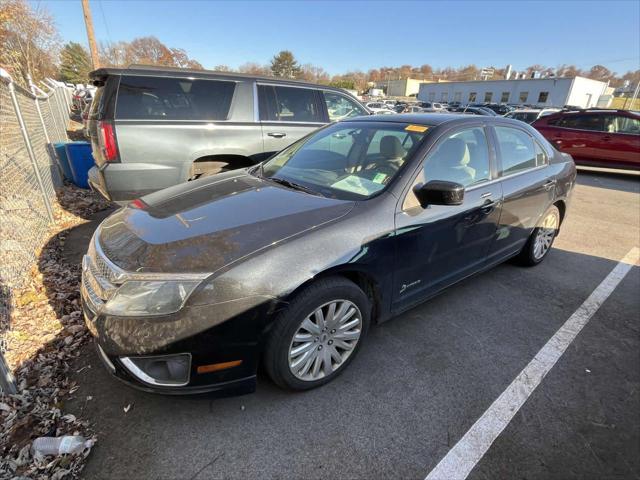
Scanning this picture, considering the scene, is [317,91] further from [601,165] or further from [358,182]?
[601,165]

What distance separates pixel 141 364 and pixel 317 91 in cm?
478

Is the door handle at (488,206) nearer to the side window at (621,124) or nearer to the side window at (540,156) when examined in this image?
the side window at (540,156)

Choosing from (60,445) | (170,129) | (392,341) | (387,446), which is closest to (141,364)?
(60,445)

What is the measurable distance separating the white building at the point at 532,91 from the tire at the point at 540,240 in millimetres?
51570

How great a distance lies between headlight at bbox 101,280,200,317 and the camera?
1723 mm

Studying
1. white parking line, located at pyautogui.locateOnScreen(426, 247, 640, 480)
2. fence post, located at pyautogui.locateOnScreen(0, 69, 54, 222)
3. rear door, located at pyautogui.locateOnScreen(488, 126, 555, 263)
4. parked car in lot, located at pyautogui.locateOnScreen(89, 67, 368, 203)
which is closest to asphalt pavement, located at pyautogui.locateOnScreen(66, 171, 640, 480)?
white parking line, located at pyautogui.locateOnScreen(426, 247, 640, 480)

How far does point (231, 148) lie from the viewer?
14.6ft

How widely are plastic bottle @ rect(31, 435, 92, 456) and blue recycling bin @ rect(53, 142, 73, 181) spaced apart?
5859 mm

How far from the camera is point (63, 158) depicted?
20.8 ft

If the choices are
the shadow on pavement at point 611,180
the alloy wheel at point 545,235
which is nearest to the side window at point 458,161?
the alloy wheel at point 545,235

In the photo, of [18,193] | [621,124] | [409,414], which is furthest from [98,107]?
[621,124]

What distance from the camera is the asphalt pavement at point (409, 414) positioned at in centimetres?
179

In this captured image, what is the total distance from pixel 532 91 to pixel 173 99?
5672 centimetres

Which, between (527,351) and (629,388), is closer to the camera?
(629,388)
